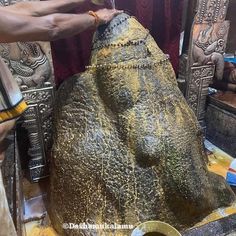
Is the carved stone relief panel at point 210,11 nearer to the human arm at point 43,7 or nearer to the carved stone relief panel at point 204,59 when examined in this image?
the carved stone relief panel at point 204,59

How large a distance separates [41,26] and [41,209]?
4.79 ft

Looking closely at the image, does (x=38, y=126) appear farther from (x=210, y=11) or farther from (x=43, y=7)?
(x=210, y=11)

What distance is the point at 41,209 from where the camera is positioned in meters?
2.35

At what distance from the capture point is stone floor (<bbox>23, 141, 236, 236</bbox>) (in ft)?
6.99

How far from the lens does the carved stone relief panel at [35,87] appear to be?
2219mm

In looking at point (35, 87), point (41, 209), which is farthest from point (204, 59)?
point (41, 209)

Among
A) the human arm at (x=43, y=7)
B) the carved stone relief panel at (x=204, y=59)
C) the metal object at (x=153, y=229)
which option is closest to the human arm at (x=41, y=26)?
the human arm at (x=43, y=7)

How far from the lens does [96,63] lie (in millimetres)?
2031

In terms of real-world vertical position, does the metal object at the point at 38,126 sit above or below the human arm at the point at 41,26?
below

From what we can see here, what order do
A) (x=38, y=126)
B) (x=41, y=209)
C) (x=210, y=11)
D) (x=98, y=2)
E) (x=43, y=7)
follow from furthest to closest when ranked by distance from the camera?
1. (x=210, y=11)
2. (x=38, y=126)
3. (x=41, y=209)
4. (x=98, y=2)
5. (x=43, y=7)

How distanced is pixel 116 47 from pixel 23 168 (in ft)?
4.97

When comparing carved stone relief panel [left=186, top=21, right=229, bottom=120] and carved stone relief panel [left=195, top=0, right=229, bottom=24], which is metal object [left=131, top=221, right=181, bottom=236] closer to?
carved stone relief panel [left=186, top=21, right=229, bottom=120]

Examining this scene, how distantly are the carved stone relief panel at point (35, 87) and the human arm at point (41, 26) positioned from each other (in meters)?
0.61

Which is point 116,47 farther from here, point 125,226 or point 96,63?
point 125,226
